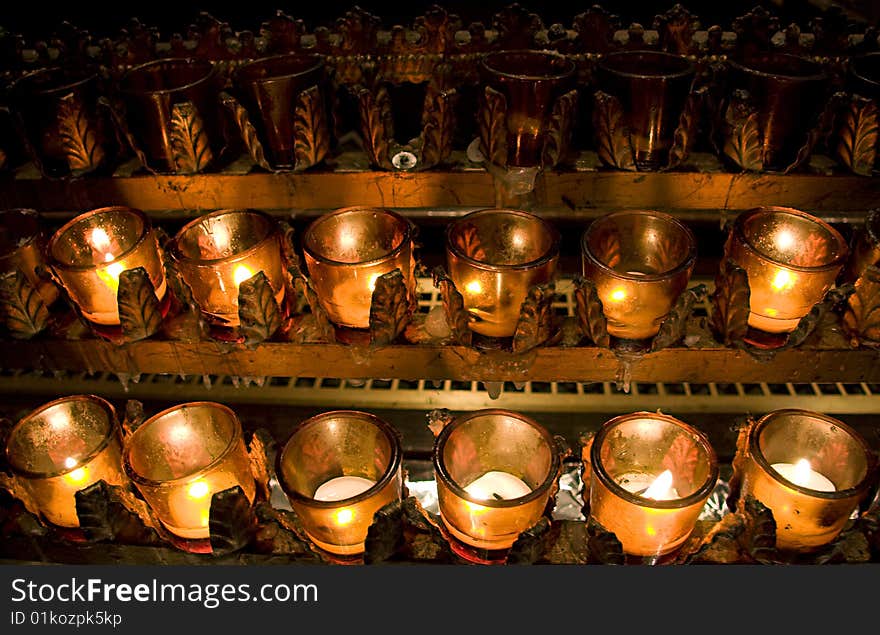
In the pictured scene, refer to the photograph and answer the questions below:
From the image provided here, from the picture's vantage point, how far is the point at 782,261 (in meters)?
0.92

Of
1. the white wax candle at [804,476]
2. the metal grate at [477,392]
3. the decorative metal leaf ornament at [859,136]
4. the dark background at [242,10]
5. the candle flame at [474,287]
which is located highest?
the dark background at [242,10]

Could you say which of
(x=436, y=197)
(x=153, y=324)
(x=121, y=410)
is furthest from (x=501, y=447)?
(x=121, y=410)

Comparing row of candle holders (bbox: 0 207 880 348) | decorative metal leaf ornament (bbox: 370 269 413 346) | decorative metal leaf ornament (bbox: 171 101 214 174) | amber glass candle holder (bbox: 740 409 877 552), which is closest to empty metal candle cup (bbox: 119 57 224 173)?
decorative metal leaf ornament (bbox: 171 101 214 174)

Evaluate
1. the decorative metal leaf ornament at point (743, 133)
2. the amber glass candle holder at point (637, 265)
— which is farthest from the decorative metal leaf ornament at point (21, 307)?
the decorative metal leaf ornament at point (743, 133)

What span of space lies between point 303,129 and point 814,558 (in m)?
0.95

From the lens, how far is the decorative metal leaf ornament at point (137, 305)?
925 mm

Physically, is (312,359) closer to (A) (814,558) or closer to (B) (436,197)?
(B) (436,197)

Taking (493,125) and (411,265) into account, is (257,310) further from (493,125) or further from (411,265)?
(493,125)

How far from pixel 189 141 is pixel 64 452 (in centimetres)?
56

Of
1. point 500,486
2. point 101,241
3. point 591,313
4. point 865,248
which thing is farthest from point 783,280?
point 101,241

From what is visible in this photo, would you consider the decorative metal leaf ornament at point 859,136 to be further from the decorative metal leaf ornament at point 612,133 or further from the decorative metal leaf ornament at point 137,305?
the decorative metal leaf ornament at point 137,305

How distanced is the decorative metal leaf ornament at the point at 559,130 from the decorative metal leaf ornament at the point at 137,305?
608 mm

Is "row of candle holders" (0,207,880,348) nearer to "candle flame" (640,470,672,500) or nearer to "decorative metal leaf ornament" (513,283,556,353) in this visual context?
"decorative metal leaf ornament" (513,283,556,353)

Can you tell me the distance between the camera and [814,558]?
92 cm
